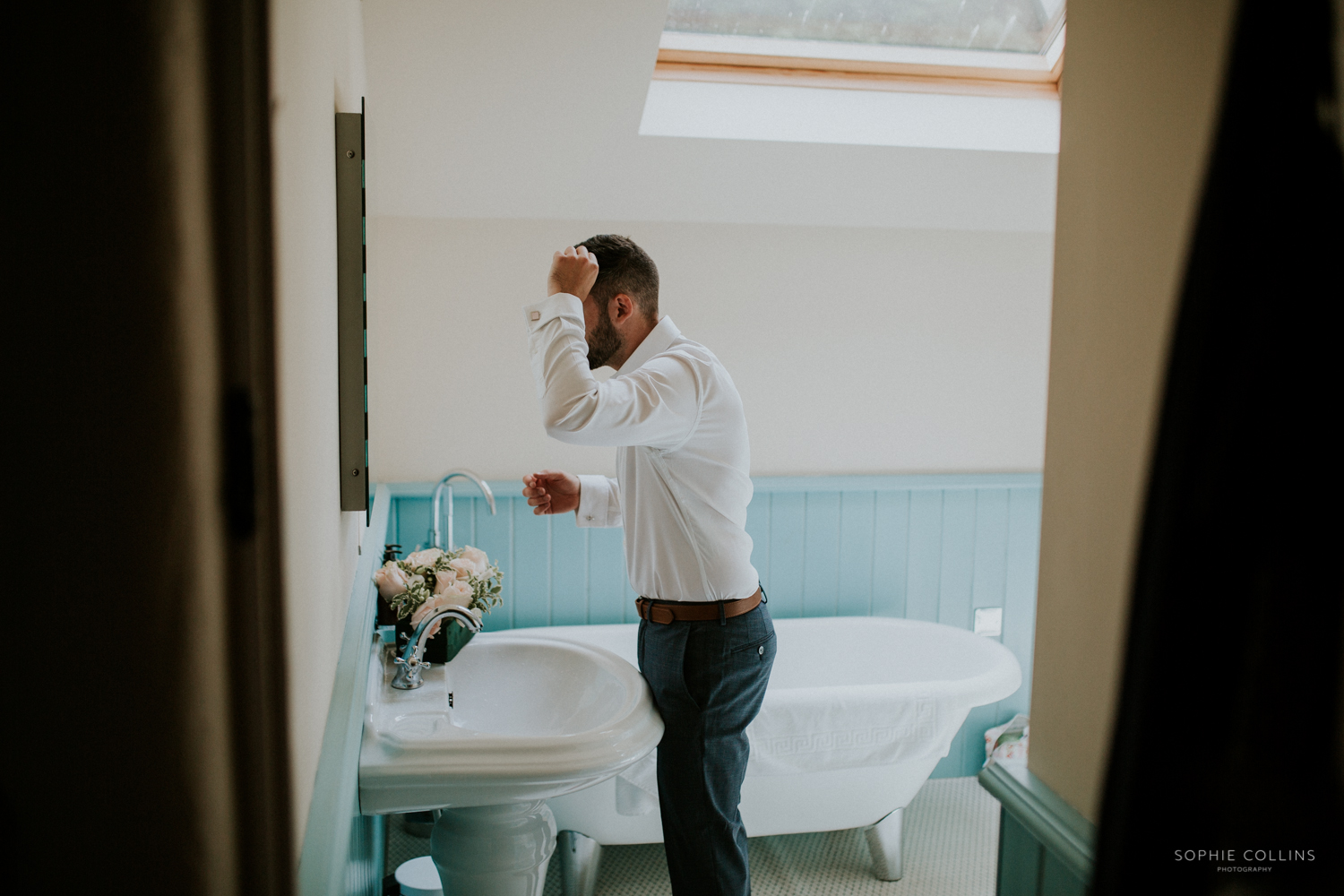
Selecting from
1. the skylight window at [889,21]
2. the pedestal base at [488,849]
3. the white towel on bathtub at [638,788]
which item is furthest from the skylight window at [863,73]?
the pedestal base at [488,849]

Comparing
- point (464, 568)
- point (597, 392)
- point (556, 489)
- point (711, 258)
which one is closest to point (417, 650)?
point (464, 568)

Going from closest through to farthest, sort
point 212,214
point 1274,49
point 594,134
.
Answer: point 1274,49 → point 212,214 → point 594,134

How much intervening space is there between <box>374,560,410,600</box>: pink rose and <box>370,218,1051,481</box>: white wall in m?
0.94

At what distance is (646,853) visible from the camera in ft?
7.89

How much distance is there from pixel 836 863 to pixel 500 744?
1.47m

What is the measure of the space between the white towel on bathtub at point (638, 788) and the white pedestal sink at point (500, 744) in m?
0.35

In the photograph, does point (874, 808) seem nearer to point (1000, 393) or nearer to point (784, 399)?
point (784, 399)

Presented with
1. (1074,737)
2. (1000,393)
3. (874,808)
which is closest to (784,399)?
(1000,393)

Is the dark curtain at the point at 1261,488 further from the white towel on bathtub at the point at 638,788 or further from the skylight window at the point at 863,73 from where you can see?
the skylight window at the point at 863,73

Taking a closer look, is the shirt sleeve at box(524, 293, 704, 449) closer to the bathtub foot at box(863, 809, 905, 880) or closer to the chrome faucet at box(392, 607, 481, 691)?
the chrome faucet at box(392, 607, 481, 691)

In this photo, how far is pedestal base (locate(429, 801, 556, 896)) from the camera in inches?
58.7

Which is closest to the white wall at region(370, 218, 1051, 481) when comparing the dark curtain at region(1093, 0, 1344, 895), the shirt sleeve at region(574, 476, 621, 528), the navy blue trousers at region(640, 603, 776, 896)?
the shirt sleeve at region(574, 476, 621, 528)

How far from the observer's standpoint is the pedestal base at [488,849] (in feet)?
4.90

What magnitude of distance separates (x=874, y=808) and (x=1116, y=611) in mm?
1643
